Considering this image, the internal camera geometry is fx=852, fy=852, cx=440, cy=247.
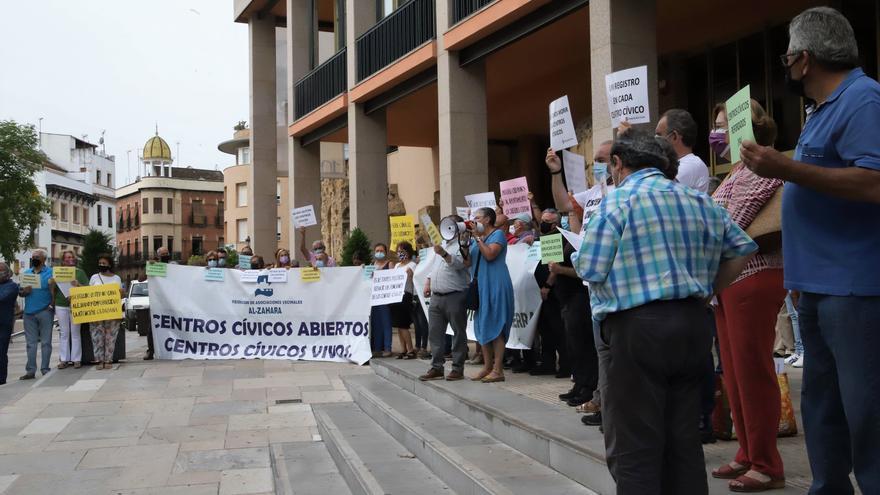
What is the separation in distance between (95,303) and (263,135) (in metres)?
13.2

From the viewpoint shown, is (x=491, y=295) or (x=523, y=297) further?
(x=523, y=297)

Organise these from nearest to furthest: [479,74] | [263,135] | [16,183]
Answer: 1. [479,74]
2. [263,135]
3. [16,183]

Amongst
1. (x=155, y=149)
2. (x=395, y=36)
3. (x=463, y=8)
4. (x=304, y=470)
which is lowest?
(x=304, y=470)

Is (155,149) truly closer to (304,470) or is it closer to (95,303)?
(95,303)

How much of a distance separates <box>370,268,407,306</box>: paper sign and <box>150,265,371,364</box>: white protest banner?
1.35 m

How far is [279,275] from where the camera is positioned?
15.1 metres

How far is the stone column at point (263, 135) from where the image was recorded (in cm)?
2623

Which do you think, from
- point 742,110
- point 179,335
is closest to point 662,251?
point 742,110

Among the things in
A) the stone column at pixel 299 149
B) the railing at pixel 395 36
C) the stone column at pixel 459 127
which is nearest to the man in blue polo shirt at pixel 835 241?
the stone column at pixel 459 127

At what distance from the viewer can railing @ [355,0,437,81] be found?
55.7 ft

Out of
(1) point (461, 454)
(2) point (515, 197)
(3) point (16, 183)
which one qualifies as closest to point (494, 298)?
(2) point (515, 197)

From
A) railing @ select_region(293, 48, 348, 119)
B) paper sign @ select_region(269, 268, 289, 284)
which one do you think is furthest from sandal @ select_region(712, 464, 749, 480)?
railing @ select_region(293, 48, 348, 119)

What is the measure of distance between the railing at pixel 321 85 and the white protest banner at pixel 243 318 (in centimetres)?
773

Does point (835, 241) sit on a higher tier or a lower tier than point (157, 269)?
lower
